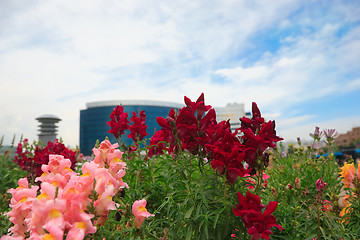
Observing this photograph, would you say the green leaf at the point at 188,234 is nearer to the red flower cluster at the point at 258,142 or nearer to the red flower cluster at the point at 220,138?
the red flower cluster at the point at 220,138

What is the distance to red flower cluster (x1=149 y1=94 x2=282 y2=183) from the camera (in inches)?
62.9

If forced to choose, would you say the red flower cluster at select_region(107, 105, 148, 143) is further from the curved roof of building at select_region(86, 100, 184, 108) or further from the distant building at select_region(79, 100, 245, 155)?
the curved roof of building at select_region(86, 100, 184, 108)

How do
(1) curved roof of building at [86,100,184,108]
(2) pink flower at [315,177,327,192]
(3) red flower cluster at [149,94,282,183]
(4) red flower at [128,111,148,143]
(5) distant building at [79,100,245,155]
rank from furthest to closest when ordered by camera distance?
(5) distant building at [79,100,245,155]
(1) curved roof of building at [86,100,184,108]
(4) red flower at [128,111,148,143]
(2) pink flower at [315,177,327,192]
(3) red flower cluster at [149,94,282,183]

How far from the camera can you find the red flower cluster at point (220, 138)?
1.60m

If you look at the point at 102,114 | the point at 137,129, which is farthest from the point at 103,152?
the point at 102,114

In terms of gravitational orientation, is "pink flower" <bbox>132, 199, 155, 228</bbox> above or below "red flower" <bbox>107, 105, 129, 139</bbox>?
below

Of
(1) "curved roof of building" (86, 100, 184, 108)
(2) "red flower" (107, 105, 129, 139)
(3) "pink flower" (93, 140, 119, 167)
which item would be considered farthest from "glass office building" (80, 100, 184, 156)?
(3) "pink flower" (93, 140, 119, 167)

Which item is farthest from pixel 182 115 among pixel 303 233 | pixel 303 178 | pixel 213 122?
pixel 303 178

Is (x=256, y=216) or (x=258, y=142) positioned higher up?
(x=258, y=142)

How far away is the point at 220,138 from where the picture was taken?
1705 mm

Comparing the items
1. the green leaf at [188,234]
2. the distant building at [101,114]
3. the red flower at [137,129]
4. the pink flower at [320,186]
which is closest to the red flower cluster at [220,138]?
the green leaf at [188,234]

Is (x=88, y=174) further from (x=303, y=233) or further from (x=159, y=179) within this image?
(x=303, y=233)

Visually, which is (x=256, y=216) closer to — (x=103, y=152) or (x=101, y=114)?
(x=103, y=152)

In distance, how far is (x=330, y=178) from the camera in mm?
3729
